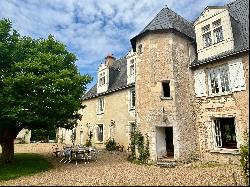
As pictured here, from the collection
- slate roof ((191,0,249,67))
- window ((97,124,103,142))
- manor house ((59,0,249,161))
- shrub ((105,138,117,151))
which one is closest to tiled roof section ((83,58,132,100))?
window ((97,124,103,142))

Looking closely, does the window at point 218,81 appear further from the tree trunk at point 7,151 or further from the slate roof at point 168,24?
the tree trunk at point 7,151

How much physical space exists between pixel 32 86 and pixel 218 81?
986 cm

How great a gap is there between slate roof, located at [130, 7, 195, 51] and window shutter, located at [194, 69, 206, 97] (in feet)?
8.51

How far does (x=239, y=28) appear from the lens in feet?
45.3

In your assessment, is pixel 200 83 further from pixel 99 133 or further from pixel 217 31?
pixel 99 133

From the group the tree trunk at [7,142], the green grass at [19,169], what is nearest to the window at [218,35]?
the green grass at [19,169]

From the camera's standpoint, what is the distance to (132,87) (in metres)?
20.2

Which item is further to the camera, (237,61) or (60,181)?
(237,61)

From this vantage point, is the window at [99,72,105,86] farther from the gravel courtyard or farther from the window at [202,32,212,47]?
the gravel courtyard

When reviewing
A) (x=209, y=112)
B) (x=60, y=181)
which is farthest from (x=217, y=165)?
(x=60, y=181)

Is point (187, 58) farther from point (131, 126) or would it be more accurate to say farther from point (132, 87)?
point (131, 126)

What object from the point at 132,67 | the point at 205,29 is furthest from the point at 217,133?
the point at 132,67

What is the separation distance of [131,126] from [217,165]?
29.2ft

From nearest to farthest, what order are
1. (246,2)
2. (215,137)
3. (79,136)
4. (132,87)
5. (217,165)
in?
(217,165)
(215,137)
(246,2)
(132,87)
(79,136)
